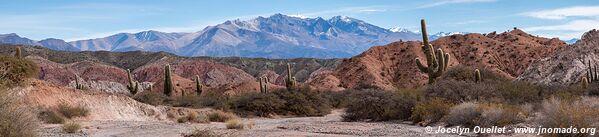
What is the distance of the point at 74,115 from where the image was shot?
29172 mm

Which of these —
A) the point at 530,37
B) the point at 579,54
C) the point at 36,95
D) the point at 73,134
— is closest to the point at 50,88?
the point at 36,95

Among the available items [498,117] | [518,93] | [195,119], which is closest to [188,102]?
[195,119]

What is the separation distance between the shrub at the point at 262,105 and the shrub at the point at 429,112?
1512 centimetres

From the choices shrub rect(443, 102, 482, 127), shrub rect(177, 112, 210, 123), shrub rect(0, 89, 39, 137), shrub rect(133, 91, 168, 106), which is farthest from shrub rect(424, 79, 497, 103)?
shrub rect(133, 91, 168, 106)

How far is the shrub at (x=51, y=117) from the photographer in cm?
2653

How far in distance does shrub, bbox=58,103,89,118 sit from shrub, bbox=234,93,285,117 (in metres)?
10.5

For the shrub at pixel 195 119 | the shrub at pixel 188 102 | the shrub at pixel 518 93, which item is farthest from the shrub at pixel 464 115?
the shrub at pixel 188 102

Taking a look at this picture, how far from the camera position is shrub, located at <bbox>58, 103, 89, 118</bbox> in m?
29.0

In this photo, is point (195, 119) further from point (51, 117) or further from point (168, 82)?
point (168, 82)

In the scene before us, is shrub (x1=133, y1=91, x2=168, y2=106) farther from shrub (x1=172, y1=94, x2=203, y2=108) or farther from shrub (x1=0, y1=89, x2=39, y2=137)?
shrub (x1=0, y1=89, x2=39, y2=137)

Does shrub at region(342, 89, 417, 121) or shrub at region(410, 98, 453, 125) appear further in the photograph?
shrub at region(342, 89, 417, 121)

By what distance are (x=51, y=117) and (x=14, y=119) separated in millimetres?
13959

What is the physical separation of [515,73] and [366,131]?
200 feet

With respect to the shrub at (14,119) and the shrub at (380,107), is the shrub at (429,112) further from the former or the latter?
the shrub at (14,119)
